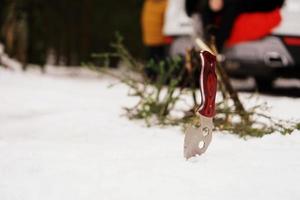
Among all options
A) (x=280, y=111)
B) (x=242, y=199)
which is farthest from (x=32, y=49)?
(x=242, y=199)

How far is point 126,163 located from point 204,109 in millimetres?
Answer: 459

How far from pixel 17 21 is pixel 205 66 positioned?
7.01 metres

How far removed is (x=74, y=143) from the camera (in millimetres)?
3629

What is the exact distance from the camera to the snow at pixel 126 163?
254cm

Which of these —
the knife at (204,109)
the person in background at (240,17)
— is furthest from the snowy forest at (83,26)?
the knife at (204,109)

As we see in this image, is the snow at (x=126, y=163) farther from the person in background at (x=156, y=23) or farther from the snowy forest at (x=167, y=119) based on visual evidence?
the person in background at (x=156, y=23)

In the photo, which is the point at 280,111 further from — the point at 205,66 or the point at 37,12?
the point at 37,12

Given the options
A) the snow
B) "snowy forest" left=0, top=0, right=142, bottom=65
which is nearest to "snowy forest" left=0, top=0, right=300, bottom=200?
the snow

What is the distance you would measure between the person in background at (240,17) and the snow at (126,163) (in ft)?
7.92

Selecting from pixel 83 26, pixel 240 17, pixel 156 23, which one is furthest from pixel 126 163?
pixel 83 26

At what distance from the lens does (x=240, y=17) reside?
23.4ft

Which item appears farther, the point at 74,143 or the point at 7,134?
the point at 7,134

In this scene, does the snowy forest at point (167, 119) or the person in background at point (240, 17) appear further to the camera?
the person in background at point (240, 17)

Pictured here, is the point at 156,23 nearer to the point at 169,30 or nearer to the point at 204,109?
the point at 169,30
